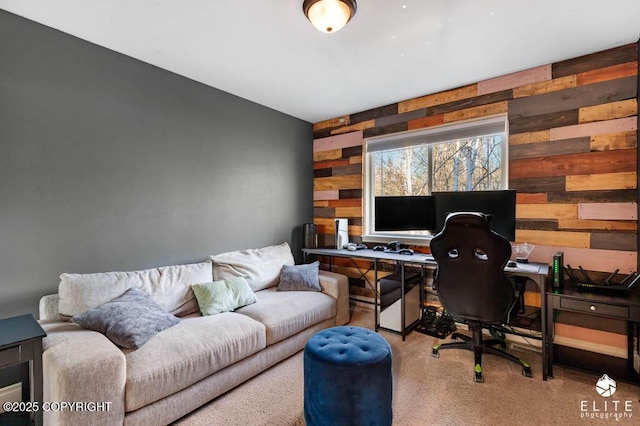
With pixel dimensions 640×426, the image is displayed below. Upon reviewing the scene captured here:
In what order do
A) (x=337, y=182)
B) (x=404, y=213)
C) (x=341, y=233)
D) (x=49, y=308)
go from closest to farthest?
(x=49, y=308), (x=404, y=213), (x=341, y=233), (x=337, y=182)

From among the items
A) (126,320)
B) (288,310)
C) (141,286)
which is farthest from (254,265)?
(126,320)

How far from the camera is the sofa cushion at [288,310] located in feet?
7.94

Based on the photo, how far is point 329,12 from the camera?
180 cm

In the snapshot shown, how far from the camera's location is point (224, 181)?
10.7 ft

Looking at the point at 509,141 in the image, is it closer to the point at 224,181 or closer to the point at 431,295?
the point at 431,295

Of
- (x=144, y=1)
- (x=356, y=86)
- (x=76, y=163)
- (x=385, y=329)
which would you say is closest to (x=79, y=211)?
(x=76, y=163)

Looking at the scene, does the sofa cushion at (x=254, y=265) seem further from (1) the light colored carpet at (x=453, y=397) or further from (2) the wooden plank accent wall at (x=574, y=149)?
(2) the wooden plank accent wall at (x=574, y=149)

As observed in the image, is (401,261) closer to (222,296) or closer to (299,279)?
(299,279)

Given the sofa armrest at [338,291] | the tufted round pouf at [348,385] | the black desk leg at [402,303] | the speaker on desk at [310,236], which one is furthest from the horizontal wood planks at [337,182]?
the tufted round pouf at [348,385]

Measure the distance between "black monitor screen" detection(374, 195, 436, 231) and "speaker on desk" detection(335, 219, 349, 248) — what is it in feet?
1.89

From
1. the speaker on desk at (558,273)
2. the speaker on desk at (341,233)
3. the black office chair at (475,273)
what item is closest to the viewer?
the black office chair at (475,273)

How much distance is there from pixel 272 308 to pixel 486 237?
177cm

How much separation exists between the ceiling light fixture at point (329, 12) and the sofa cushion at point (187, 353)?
7.00 ft

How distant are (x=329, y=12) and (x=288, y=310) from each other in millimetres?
2230
